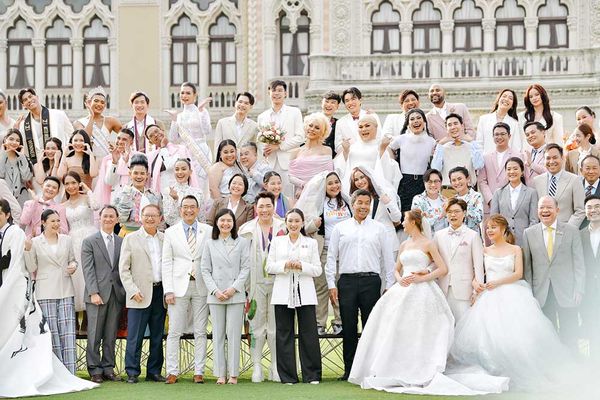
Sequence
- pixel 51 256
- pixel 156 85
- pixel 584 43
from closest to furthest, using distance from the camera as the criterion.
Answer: pixel 51 256, pixel 584 43, pixel 156 85

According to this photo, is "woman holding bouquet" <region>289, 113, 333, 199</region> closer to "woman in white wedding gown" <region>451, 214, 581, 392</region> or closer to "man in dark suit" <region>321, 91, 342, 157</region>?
"man in dark suit" <region>321, 91, 342, 157</region>

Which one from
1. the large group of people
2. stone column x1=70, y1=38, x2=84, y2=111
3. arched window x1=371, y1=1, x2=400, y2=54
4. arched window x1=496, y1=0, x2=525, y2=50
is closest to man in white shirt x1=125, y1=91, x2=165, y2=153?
the large group of people

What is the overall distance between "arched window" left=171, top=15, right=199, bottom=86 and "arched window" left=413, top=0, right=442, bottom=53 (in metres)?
6.38

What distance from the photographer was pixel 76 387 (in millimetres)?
12781

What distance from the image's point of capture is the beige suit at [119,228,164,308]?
44.6 ft

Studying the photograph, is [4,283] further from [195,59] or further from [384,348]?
[195,59]

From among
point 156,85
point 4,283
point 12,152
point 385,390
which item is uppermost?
point 156,85

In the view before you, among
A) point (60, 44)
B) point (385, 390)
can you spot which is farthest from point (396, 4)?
point (385, 390)

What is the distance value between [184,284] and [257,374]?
4.37 ft

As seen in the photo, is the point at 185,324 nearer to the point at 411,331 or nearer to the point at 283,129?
the point at 411,331

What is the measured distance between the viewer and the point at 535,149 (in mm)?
14953

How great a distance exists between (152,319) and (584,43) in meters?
20.2

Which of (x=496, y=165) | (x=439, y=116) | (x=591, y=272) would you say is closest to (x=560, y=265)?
(x=591, y=272)

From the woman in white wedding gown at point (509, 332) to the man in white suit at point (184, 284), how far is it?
2905mm
